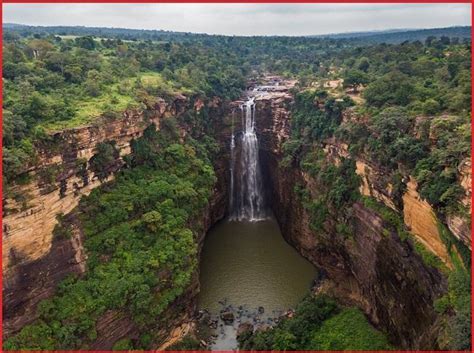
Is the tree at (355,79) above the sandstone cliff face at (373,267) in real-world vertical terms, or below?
above

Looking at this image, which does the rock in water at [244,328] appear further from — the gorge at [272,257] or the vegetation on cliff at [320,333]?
the gorge at [272,257]

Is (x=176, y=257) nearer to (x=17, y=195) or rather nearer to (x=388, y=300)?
(x=17, y=195)

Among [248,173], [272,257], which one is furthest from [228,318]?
[248,173]

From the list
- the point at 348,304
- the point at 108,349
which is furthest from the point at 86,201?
the point at 348,304

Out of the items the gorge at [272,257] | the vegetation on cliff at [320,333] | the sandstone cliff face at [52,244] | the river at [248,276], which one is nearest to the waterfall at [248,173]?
the gorge at [272,257]

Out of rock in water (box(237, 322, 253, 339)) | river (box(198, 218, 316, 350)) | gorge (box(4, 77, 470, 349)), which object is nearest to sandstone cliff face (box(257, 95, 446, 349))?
gorge (box(4, 77, 470, 349))

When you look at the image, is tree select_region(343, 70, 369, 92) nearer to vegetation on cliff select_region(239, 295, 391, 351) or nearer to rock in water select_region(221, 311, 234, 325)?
vegetation on cliff select_region(239, 295, 391, 351)
